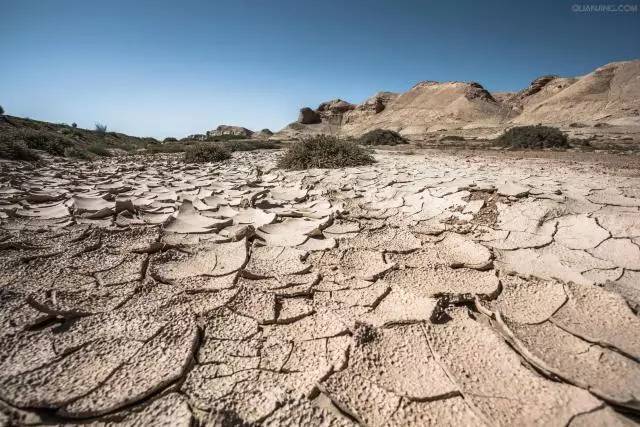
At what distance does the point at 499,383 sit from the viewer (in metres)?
0.87

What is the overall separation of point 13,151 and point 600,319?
24.4 ft

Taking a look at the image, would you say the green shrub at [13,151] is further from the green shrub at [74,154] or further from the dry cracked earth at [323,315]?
the dry cracked earth at [323,315]

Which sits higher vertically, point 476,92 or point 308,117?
point 476,92

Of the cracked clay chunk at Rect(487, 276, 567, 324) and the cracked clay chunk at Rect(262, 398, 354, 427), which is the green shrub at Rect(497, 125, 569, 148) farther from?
the cracked clay chunk at Rect(262, 398, 354, 427)

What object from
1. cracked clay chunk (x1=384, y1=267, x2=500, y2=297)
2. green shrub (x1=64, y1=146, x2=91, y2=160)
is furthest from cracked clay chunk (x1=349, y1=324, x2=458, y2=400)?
green shrub (x1=64, y1=146, x2=91, y2=160)

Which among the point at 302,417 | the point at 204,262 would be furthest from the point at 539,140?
the point at 302,417

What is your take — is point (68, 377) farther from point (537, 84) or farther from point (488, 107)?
point (537, 84)

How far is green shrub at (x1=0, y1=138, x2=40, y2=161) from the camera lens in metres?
4.90

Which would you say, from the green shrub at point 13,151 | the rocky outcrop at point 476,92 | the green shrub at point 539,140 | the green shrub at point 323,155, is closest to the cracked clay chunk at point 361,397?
the green shrub at point 323,155

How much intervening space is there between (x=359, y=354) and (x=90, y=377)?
30.8 inches

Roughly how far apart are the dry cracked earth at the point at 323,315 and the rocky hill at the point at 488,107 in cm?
1859

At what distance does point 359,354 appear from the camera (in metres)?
0.97

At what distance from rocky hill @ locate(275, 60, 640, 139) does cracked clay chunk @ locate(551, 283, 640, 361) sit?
19.0 metres

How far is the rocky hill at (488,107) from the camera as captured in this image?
2234 cm
